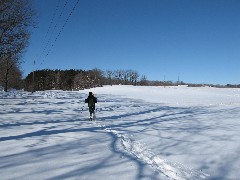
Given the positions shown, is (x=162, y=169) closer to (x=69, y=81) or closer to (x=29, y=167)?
(x=29, y=167)

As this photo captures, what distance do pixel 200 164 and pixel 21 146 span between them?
5.28 meters

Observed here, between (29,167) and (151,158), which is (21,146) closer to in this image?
(29,167)

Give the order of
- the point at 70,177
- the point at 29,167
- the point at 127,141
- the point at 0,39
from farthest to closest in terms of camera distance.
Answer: the point at 0,39, the point at 127,141, the point at 29,167, the point at 70,177

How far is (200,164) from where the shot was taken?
8164 millimetres

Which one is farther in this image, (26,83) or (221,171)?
(26,83)

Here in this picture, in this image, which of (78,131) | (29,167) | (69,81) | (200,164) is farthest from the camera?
(69,81)

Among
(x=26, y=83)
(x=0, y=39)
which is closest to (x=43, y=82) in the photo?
(x=26, y=83)

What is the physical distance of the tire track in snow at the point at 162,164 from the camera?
713 centimetres

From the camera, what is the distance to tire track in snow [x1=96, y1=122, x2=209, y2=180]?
7.13 meters

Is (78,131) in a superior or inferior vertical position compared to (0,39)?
inferior

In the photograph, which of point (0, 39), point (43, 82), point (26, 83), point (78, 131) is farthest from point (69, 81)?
point (78, 131)

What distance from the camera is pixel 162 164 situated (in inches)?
316

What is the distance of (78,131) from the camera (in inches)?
510

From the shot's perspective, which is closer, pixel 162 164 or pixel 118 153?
pixel 162 164
